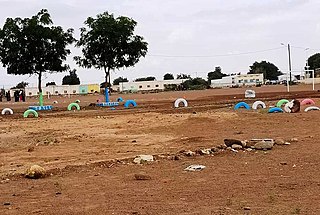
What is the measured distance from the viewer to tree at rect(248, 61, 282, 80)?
156 m

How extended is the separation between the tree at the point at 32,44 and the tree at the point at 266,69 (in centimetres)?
11422

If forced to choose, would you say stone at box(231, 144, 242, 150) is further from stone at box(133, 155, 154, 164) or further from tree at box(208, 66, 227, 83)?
tree at box(208, 66, 227, 83)

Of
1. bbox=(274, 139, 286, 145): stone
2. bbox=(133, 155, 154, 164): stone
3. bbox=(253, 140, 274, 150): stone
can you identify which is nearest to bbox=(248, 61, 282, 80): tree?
bbox=(274, 139, 286, 145): stone

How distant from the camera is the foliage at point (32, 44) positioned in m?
44.5

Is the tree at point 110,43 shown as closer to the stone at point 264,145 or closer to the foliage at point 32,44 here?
the foliage at point 32,44

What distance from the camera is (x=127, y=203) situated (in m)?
7.64

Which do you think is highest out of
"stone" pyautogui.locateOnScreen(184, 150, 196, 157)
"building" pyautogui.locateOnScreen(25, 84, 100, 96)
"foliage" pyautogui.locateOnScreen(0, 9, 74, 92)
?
"foliage" pyautogui.locateOnScreen(0, 9, 74, 92)

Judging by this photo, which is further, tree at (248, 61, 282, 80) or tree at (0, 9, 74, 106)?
tree at (248, 61, 282, 80)

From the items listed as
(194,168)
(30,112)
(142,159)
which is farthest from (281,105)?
(194,168)

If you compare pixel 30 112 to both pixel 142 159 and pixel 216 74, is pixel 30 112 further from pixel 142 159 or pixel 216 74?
pixel 216 74

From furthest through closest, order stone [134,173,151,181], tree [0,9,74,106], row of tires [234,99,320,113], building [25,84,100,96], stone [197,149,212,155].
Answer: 1. building [25,84,100,96]
2. tree [0,9,74,106]
3. row of tires [234,99,320,113]
4. stone [197,149,212,155]
5. stone [134,173,151,181]

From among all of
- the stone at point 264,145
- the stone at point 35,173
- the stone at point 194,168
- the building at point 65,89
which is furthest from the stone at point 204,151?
the building at point 65,89

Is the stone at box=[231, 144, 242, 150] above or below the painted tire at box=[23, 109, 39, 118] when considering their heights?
below

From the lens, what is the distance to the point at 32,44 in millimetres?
44500
